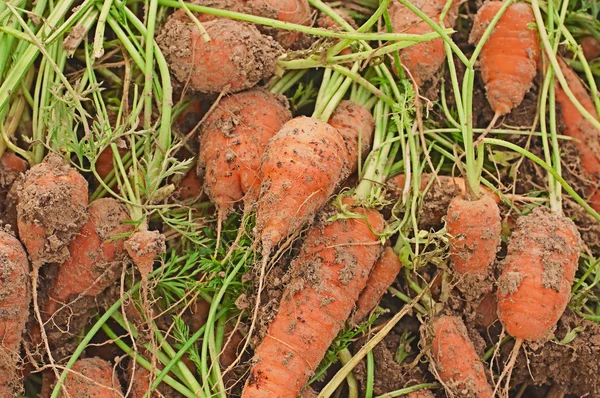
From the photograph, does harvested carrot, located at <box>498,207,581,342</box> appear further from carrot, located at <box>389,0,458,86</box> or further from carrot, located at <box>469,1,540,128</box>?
carrot, located at <box>389,0,458,86</box>

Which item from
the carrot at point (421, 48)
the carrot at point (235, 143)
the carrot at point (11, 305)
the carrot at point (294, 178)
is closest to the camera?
the carrot at point (11, 305)

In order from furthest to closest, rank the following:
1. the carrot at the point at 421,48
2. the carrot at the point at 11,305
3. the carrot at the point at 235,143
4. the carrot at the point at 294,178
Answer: the carrot at the point at 421,48 → the carrot at the point at 235,143 → the carrot at the point at 294,178 → the carrot at the point at 11,305

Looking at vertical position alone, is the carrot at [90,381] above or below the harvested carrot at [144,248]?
below

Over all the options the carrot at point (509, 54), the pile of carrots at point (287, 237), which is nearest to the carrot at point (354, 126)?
the pile of carrots at point (287, 237)

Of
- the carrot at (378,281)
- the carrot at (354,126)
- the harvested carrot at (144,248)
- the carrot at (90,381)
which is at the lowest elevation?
the carrot at (90,381)

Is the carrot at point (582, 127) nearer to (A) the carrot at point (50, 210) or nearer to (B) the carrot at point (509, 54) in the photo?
(B) the carrot at point (509, 54)

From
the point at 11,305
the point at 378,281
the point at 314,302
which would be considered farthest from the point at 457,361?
the point at 11,305

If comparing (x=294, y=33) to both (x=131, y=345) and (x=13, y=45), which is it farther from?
(x=131, y=345)
